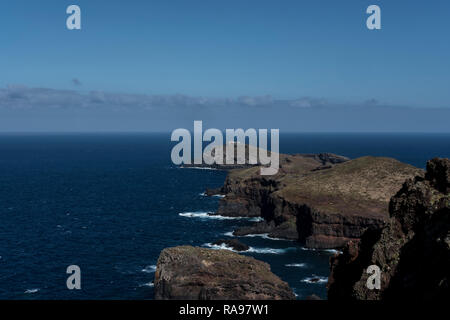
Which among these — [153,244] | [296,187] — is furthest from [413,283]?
[296,187]

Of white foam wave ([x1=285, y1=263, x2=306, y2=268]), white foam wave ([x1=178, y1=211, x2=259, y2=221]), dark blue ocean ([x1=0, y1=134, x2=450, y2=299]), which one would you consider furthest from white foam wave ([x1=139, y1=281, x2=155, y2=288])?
white foam wave ([x1=178, y1=211, x2=259, y2=221])

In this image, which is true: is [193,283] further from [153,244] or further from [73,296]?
[153,244]

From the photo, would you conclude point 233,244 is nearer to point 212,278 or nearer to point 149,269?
point 149,269

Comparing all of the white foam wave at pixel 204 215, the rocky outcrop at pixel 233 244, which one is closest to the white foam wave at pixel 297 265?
the rocky outcrop at pixel 233 244

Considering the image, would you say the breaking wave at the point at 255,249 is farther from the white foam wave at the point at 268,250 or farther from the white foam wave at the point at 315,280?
the white foam wave at the point at 315,280

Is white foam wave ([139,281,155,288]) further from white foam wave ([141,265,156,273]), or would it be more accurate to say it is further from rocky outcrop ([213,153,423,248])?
rocky outcrop ([213,153,423,248])

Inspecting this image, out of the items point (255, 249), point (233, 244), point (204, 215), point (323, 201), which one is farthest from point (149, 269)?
point (323, 201)

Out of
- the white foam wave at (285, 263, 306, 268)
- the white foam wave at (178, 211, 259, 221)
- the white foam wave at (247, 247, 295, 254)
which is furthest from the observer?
the white foam wave at (178, 211, 259, 221)

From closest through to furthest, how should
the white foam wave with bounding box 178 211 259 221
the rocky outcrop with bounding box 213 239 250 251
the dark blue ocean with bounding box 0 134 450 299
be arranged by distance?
1. the dark blue ocean with bounding box 0 134 450 299
2. the rocky outcrop with bounding box 213 239 250 251
3. the white foam wave with bounding box 178 211 259 221
